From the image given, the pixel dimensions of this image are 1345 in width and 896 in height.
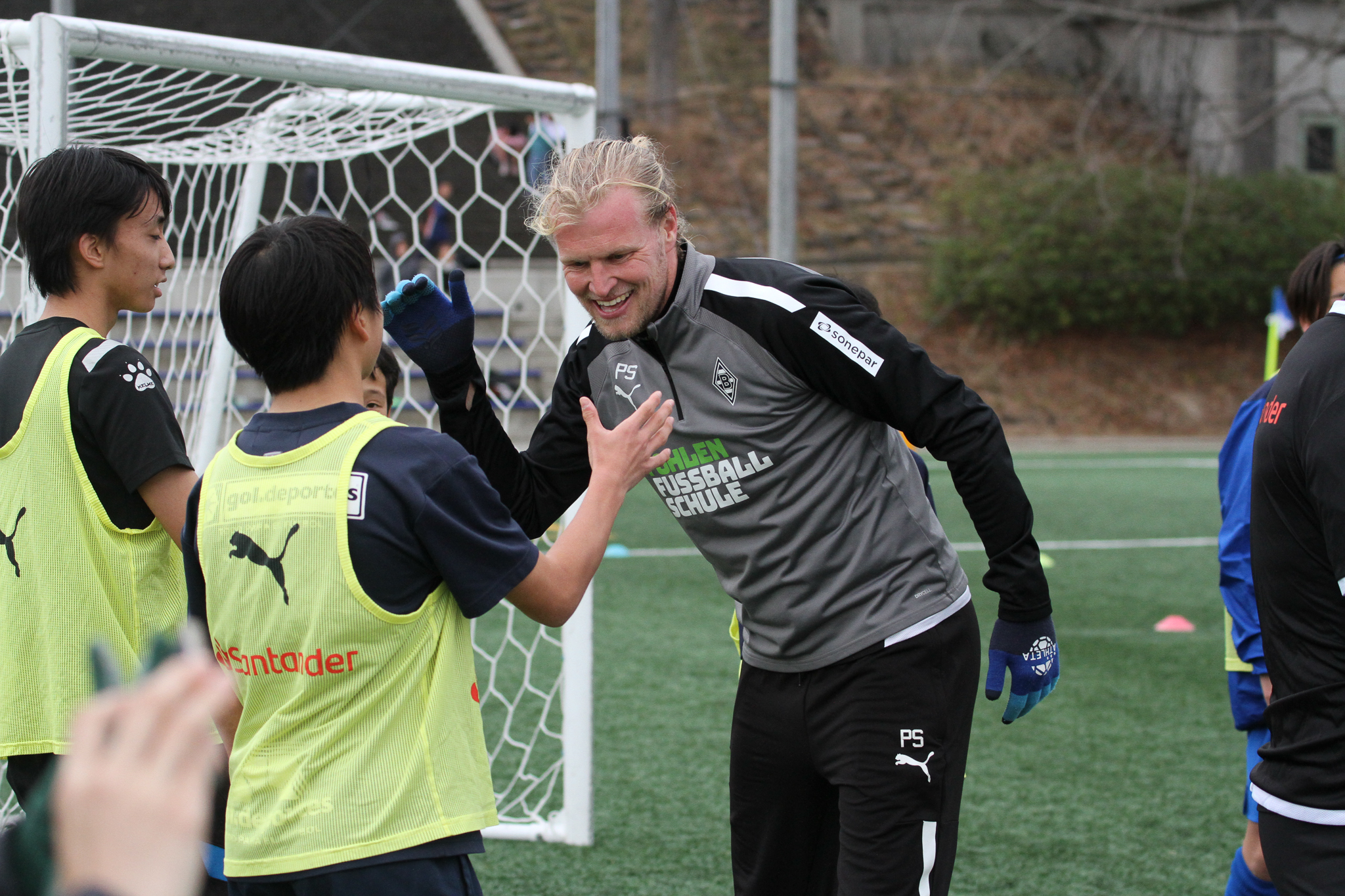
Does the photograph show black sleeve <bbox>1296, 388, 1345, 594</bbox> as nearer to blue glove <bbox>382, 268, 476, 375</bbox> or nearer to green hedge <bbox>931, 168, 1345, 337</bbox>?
blue glove <bbox>382, 268, 476, 375</bbox>

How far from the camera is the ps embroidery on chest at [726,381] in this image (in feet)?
7.92

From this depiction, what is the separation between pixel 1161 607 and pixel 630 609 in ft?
10.4

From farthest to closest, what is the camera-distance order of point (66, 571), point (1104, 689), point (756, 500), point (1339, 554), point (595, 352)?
point (1104, 689), point (595, 352), point (756, 500), point (66, 571), point (1339, 554)

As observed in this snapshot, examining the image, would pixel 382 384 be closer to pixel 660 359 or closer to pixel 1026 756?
pixel 660 359

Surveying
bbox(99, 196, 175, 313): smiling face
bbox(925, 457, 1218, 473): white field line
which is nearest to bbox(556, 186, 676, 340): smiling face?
bbox(99, 196, 175, 313): smiling face

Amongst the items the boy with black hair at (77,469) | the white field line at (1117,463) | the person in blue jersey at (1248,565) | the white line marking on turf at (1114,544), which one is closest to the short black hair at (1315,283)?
the person in blue jersey at (1248,565)

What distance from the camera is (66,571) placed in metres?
2.20

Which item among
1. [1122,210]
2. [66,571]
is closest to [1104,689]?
[66,571]

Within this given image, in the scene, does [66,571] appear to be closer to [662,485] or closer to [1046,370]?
[662,485]

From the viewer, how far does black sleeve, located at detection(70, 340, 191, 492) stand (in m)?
2.15

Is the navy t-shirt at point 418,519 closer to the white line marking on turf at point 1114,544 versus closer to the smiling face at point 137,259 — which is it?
the smiling face at point 137,259

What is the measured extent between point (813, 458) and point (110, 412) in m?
1.21

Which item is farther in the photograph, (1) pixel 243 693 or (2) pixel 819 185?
(2) pixel 819 185

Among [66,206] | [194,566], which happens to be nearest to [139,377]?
[66,206]
